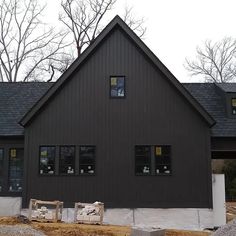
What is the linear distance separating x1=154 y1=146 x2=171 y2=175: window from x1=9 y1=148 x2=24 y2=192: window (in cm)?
626

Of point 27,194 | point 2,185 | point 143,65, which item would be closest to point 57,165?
point 27,194

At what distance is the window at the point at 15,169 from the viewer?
20.4m

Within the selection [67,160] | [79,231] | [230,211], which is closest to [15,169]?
[67,160]

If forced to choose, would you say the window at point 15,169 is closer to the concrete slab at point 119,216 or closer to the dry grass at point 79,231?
the concrete slab at point 119,216

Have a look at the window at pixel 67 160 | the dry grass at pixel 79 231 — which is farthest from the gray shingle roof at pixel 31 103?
the dry grass at pixel 79 231

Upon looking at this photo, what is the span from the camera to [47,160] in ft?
64.0

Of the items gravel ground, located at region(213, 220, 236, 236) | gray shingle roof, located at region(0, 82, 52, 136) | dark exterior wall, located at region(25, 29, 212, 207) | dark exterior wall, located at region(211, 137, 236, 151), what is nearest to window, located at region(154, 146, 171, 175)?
dark exterior wall, located at region(25, 29, 212, 207)

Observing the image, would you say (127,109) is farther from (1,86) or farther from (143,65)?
(1,86)

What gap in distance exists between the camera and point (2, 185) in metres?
20.4

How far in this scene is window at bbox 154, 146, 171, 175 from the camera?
1928 cm

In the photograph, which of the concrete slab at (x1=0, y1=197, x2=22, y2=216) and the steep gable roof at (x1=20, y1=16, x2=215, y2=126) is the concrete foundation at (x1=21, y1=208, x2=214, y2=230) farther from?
the steep gable roof at (x1=20, y1=16, x2=215, y2=126)

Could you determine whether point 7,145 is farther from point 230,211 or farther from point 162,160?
point 230,211

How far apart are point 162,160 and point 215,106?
4654 mm

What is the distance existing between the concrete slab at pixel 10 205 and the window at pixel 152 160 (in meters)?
5.45
